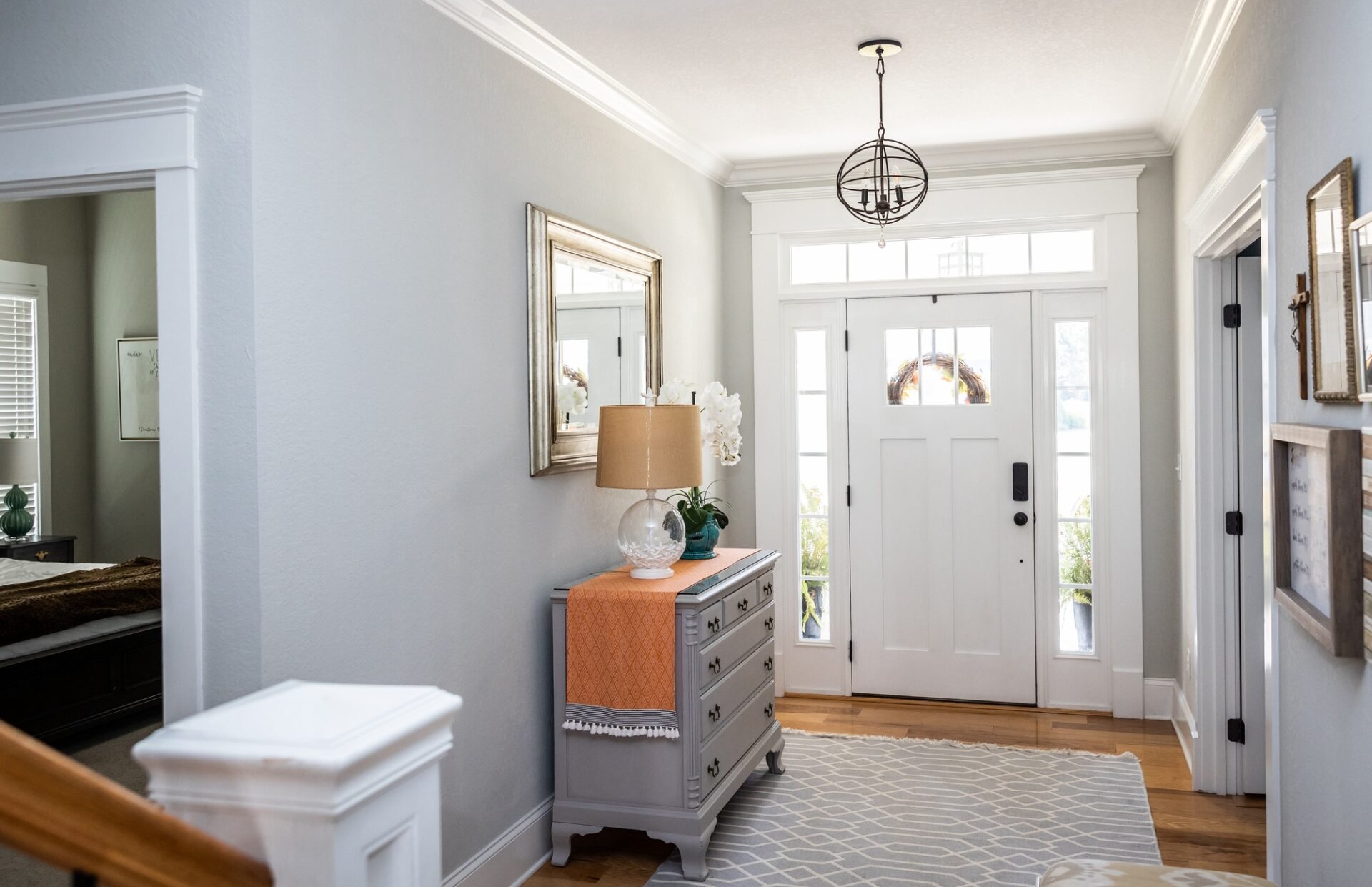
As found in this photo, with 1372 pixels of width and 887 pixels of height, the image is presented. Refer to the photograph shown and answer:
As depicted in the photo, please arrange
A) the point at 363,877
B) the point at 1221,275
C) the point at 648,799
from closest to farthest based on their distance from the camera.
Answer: the point at 363,877, the point at 648,799, the point at 1221,275

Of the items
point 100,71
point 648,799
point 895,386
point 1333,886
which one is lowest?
point 648,799

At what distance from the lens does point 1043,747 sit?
4516 millimetres

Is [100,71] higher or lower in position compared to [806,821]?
higher

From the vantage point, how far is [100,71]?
7.41 ft

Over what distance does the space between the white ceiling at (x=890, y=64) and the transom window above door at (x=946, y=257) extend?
0.49 metres

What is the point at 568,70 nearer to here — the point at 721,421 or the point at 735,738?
the point at 721,421

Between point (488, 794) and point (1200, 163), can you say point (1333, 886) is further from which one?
point (1200, 163)

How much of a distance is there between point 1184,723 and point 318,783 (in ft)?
15.0

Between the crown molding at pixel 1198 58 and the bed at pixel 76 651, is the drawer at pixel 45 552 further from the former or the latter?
the crown molding at pixel 1198 58

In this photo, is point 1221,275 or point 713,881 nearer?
point 713,881

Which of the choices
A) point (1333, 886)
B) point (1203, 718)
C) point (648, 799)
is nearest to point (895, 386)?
point (1203, 718)

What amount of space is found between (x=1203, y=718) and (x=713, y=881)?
200 cm

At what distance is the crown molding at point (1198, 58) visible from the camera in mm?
3199

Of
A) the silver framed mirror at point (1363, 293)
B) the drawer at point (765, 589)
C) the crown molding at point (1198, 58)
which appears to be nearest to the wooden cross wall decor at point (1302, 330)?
the silver framed mirror at point (1363, 293)
